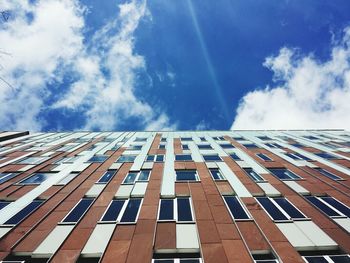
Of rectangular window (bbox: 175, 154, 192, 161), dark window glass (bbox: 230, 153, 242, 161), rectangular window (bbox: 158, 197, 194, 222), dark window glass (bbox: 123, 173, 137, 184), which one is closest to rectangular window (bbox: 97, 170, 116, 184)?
dark window glass (bbox: 123, 173, 137, 184)

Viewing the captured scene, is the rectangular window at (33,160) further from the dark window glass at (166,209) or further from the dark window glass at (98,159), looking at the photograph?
the dark window glass at (166,209)

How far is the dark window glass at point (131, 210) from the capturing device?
44.3 ft

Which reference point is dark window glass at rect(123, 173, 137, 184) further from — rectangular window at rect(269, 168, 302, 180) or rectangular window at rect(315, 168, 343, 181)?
rectangular window at rect(315, 168, 343, 181)

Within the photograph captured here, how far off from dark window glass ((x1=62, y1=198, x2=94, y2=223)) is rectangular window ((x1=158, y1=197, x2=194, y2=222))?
509 cm

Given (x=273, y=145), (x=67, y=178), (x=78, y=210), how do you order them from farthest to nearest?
(x=273, y=145) < (x=67, y=178) < (x=78, y=210)

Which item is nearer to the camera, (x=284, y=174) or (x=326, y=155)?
(x=284, y=174)

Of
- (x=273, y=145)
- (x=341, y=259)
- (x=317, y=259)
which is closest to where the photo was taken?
(x=341, y=259)

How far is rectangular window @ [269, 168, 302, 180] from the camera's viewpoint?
18812 millimetres

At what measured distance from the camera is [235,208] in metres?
14.5

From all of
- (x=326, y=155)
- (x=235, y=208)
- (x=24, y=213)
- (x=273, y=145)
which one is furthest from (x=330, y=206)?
(x=24, y=213)

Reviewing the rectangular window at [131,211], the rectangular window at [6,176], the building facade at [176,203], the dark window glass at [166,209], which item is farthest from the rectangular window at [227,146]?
the rectangular window at [6,176]

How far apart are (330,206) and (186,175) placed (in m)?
10.6

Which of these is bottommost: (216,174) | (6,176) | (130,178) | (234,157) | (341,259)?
(341,259)

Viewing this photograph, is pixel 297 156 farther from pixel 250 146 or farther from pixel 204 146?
pixel 204 146
